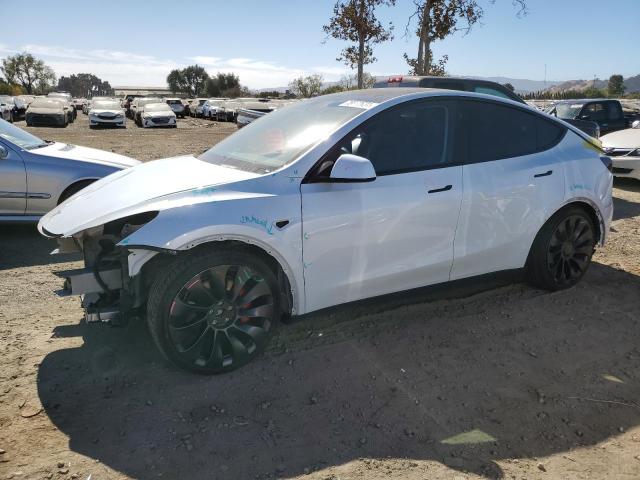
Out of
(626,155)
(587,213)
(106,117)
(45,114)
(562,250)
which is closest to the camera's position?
(562,250)

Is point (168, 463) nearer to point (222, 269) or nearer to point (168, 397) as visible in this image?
point (168, 397)

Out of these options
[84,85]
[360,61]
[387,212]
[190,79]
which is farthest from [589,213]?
[84,85]

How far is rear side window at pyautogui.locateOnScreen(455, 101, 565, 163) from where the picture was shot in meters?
3.85

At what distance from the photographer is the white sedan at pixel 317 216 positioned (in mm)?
3031

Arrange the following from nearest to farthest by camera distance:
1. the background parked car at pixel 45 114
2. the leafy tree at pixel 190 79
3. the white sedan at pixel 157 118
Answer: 1. the background parked car at pixel 45 114
2. the white sedan at pixel 157 118
3. the leafy tree at pixel 190 79

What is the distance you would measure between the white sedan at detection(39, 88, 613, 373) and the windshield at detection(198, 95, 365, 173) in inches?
0.7

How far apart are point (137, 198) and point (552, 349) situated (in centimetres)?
286

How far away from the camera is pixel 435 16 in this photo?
17.4 m

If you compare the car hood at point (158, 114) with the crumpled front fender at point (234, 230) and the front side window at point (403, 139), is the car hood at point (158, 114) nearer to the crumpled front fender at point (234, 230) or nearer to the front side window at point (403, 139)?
the front side window at point (403, 139)

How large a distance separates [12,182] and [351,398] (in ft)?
15.2

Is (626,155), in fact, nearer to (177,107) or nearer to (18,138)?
(18,138)

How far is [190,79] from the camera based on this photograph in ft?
304

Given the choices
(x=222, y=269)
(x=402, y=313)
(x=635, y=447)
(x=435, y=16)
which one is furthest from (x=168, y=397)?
(x=435, y=16)

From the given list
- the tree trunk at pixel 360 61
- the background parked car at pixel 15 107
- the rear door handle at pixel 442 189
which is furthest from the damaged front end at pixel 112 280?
the background parked car at pixel 15 107
